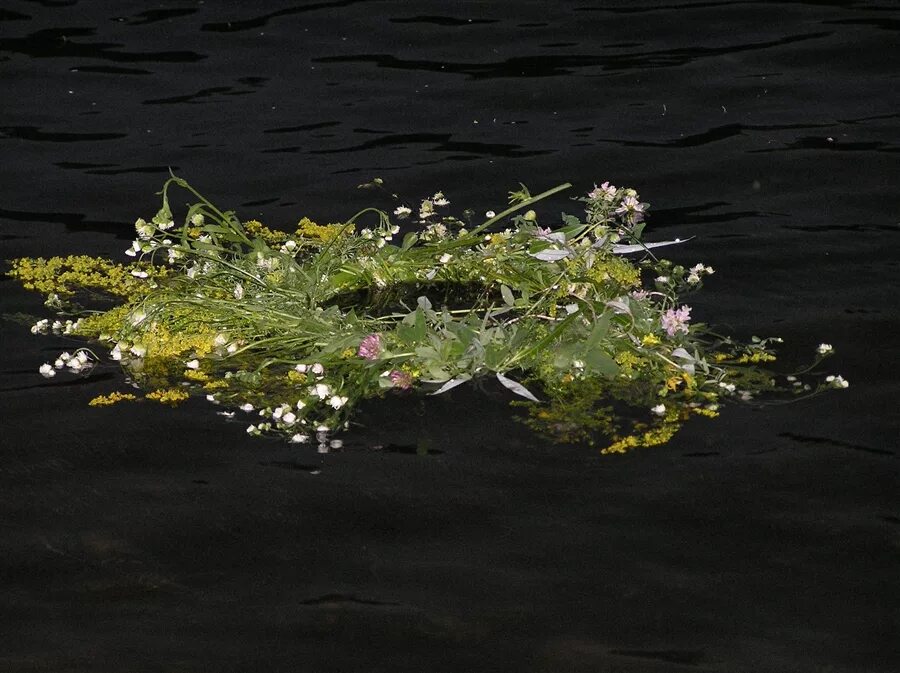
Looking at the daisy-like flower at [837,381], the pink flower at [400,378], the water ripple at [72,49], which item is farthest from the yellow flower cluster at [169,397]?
the water ripple at [72,49]

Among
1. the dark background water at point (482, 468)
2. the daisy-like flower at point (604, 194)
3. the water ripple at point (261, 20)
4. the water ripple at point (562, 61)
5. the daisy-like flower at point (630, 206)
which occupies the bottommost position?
the dark background water at point (482, 468)

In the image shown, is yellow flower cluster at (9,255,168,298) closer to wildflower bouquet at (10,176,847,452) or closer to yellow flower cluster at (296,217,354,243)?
wildflower bouquet at (10,176,847,452)

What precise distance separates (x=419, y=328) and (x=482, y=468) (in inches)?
23.1

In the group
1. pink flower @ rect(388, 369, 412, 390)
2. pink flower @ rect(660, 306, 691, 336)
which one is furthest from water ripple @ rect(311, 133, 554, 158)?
pink flower @ rect(388, 369, 412, 390)

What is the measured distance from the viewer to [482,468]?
450 centimetres

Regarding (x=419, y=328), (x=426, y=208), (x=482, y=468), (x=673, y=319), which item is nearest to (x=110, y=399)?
(x=419, y=328)

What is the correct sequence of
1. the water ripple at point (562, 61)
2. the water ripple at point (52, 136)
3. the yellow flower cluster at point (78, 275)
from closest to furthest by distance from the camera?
1. the yellow flower cluster at point (78, 275)
2. the water ripple at point (52, 136)
3. the water ripple at point (562, 61)

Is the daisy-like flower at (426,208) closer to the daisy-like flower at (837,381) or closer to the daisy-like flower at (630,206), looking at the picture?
the daisy-like flower at (630,206)

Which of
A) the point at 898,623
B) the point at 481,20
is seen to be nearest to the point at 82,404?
the point at 898,623

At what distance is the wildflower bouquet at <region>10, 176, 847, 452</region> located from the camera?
4.75 meters

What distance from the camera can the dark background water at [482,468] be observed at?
3.67 m

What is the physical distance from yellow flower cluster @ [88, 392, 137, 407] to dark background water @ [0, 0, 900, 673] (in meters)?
0.06

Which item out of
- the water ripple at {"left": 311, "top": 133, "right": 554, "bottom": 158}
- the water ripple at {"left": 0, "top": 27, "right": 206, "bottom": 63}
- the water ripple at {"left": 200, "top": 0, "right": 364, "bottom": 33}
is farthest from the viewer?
the water ripple at {"left": 200, "top": 0, "right": 364, "bottom": 33}

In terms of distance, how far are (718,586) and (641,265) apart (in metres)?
2.49
